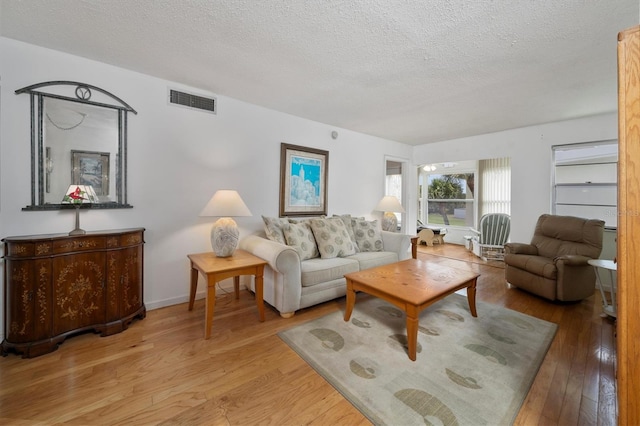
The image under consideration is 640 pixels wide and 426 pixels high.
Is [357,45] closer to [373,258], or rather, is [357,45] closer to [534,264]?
[373,258]

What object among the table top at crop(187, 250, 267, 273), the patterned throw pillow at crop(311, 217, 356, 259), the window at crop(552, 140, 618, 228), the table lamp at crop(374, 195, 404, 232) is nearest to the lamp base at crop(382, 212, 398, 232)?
the table lamp at crop(374, 195, 404, 232)

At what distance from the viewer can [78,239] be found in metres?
1.94

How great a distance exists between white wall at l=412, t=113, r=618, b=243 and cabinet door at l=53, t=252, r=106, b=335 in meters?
5.62

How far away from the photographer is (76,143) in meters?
2.18

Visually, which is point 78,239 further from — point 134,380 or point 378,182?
point 378,182

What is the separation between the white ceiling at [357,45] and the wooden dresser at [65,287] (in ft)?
5.11

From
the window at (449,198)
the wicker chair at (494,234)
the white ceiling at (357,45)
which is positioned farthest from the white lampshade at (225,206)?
the window at (449,198)

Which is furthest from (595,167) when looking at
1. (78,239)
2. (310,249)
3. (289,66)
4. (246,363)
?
(78,239)

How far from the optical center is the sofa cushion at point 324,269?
2.55m

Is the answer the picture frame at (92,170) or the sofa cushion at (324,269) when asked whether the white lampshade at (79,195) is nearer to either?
the picture frame at (92,170)

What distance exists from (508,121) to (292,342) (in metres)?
4.33

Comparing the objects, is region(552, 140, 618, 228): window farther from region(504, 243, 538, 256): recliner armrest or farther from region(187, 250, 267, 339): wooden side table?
region(187, 250, 267, 339): wooden side table

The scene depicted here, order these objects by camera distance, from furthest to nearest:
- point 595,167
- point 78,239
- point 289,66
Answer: point 595,167, point 289,66, point 78,239

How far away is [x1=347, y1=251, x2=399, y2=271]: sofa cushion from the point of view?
305cm
